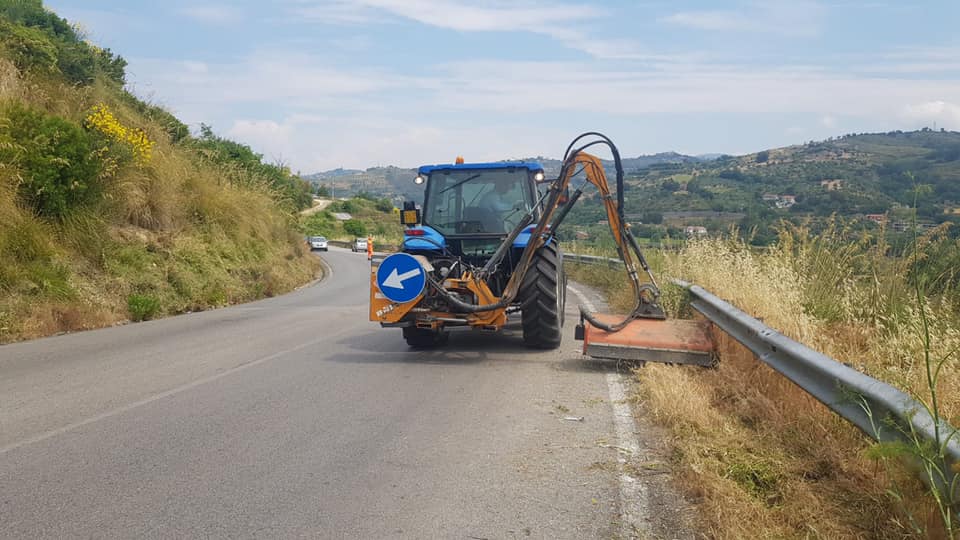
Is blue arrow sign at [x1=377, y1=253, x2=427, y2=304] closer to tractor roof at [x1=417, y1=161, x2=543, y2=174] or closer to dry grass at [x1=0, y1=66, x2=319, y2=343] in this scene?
tractor roof at [x1=417, y1=161, x2=543, y2=174]

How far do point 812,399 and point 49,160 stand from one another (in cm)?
1305

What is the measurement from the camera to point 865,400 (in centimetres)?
418

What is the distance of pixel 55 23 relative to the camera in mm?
26156

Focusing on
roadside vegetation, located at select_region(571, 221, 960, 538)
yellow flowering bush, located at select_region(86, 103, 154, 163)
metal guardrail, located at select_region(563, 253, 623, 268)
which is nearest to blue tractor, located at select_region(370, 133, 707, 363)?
roadside vegetation, located at select_region(571, 221, 960, 538)

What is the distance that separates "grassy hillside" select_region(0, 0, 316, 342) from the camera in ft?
42.3

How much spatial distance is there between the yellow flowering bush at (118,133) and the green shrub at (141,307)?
3.64m

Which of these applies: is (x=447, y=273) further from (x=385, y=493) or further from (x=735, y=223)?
(x=735, y=223)

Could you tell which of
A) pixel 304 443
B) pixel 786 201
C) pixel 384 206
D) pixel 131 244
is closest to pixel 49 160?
pixel 131 244

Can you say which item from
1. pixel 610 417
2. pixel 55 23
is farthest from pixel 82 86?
pixel 610 417

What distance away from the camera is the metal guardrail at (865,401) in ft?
11.0

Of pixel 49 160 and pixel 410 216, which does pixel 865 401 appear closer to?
pixel 410 216

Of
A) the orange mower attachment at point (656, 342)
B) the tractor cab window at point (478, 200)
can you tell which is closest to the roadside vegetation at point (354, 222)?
the tractor cab window at point (478, 200)

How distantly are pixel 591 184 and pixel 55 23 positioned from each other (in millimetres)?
23540

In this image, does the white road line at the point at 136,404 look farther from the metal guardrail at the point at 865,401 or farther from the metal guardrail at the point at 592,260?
the metal guardrail at the point at 592,260
